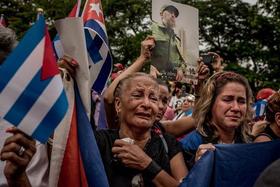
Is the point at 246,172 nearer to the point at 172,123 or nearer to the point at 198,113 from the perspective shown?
the point at 198,113

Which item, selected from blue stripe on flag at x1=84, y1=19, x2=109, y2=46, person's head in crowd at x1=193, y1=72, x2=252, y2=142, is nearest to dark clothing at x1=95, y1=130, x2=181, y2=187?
person's head in crowd at x1=193, y1=72, x2=252, y2=142

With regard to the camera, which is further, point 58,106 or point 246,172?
point 246,172

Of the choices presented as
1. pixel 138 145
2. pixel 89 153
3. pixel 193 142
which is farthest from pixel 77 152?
pixel 193 142

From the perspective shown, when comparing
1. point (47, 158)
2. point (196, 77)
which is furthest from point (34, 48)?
point (196, 77)

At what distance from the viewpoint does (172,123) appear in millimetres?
4297

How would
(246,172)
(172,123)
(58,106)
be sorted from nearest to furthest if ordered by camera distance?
(58,106), (246,172), (172,123)

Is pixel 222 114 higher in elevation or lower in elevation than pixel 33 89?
lower

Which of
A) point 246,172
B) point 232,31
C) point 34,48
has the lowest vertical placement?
point 246,172

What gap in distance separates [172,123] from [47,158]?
65.2 inches

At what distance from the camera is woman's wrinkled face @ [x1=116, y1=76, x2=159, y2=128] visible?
11.2 ft

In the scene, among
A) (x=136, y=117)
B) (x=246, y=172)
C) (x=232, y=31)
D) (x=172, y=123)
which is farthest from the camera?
(x=232, y=31)

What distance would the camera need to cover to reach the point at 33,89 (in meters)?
2.31

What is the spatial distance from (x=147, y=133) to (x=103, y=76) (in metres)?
0.65

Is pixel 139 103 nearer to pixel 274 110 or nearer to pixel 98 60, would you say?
pixel 98 60
